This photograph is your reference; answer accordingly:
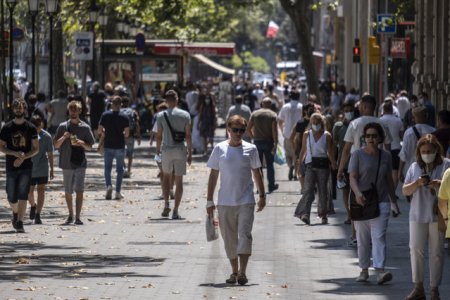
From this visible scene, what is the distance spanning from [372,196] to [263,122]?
12.3 metres

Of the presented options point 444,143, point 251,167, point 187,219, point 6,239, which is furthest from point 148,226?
point 251,167

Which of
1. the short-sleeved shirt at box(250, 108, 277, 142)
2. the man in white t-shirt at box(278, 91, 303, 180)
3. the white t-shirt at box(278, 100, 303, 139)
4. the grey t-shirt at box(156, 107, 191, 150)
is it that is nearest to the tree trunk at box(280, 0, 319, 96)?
the man in white t-shirt at box(278, 91, 303, 180)

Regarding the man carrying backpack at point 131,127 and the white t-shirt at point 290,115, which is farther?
the white t-shirt at point 290,115

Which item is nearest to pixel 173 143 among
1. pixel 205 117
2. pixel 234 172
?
pixel 234 172

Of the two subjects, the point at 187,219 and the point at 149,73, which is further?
the point at 149,73

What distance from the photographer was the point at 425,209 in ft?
44.0

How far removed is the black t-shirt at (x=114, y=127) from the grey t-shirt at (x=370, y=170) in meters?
10.5

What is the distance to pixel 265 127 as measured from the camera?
27047mm

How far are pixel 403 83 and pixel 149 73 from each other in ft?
27.3

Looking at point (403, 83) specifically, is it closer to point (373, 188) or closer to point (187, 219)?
point (187, 219)

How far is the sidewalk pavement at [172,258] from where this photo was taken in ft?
45.9

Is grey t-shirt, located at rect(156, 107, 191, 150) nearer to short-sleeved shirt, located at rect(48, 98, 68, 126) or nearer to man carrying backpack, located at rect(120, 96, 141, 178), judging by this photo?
man carrying backpack, located at rect(120, 96, 141, 178)

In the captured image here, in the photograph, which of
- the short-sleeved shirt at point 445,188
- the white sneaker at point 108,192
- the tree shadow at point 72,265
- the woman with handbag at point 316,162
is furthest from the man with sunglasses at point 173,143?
the short-sleeved shirt at point 445,188

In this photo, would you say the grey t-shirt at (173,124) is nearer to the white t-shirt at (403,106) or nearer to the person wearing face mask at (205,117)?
the white t-shirt at (403,106)
